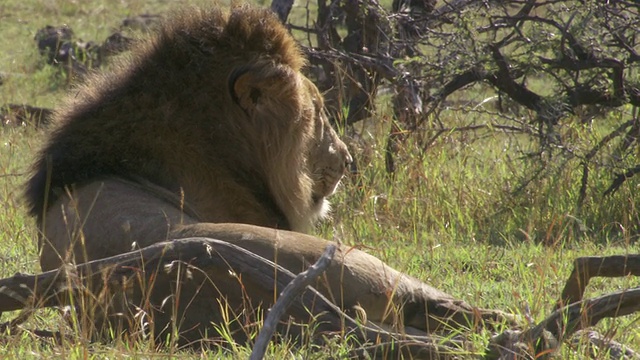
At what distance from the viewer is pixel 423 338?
116 inches

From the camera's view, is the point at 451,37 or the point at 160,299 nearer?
the point at 160,299

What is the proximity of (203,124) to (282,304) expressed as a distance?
4.94 feet

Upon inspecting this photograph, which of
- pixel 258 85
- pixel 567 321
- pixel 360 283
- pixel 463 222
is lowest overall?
pixel 463 222

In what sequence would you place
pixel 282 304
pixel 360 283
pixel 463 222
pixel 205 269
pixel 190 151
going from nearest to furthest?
pixel 282 304 → pixel 205 269 → pixel 360 283 → pixel 190 151 → pixel 463 222

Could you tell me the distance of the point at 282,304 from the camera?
261 centimetres

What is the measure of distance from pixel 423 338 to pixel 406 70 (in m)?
3.65

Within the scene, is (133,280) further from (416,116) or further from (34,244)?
(416,116)

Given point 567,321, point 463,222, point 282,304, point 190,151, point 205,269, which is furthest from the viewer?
point 463,222

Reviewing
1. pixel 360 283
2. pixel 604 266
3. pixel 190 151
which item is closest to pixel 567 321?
pixel 604 266

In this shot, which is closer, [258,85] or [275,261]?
[275,261]

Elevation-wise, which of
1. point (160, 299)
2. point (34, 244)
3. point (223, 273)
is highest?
point (223, 273)

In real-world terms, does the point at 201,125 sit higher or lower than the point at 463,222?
higher

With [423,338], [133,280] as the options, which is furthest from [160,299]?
[423,338]

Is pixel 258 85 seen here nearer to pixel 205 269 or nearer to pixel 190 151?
pixel 190 151
